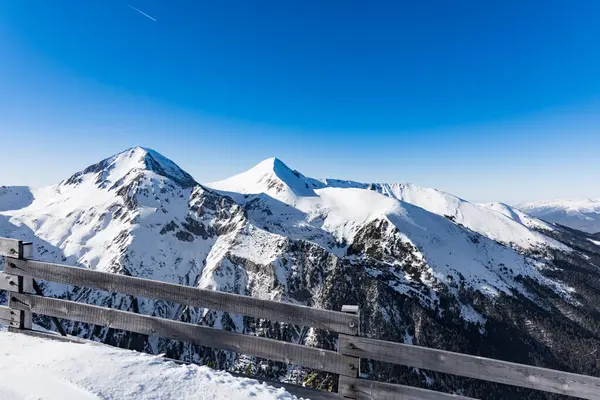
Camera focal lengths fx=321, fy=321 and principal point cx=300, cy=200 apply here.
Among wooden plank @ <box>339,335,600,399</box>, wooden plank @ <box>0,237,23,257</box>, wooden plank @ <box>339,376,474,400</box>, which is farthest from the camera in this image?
wooden plank @ <box>0,237,23,257</box>

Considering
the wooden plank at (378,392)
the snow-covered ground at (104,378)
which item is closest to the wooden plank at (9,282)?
the snow-covered ground at (104,378)

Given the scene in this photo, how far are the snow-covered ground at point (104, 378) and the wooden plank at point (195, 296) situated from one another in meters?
1.08

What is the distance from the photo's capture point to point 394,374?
130m

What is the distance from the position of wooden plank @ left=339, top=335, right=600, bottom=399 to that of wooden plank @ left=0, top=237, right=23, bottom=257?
6.69m

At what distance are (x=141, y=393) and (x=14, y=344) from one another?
315 centimetres

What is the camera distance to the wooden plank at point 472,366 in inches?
200

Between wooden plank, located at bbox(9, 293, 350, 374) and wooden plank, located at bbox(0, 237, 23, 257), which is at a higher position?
wooden plank, located at bbox(0, 237, 23, 257)

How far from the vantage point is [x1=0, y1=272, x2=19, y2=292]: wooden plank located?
656 cm

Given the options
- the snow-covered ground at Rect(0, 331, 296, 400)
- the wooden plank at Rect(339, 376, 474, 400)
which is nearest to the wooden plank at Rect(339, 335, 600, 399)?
the wooden plank at Rect(339, 376, 474, 400)

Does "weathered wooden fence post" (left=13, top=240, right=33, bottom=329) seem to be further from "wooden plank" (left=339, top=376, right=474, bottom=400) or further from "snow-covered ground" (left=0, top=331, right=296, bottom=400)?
"wooden plank" (left=339, top=376, right=474, bottom=400)

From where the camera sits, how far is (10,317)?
21.8 ft

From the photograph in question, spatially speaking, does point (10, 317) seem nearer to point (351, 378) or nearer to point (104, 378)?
point (104, 378)

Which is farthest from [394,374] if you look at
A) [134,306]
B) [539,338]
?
[134,306]

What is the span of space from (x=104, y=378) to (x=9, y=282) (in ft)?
11.6
